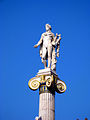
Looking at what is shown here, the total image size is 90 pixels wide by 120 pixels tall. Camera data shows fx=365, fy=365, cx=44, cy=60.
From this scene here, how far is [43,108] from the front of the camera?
94.8ft

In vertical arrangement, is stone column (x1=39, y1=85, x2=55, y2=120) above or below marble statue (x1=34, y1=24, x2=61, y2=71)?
below

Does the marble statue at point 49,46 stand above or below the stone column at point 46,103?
above

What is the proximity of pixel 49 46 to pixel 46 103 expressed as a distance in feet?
17.1

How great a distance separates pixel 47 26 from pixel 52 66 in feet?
12.5

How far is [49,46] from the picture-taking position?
31422mm

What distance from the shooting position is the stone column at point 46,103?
28688 mm

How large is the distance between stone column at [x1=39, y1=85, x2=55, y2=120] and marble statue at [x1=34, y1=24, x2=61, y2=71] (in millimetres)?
2293

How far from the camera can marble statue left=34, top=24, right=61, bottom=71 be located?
3133 centimetres

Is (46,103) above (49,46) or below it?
below

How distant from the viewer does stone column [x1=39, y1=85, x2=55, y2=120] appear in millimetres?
28688

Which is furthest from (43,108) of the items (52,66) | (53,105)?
(52,66)

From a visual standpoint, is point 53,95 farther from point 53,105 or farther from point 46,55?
point 46,55

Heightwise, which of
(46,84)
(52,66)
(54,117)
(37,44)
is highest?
(37,44)

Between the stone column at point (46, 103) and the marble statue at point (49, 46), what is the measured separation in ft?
7.52
